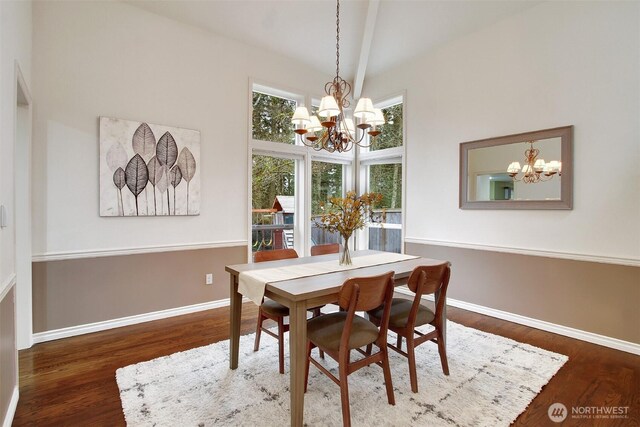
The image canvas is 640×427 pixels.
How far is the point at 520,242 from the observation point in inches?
135

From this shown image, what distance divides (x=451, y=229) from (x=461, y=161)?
85cm

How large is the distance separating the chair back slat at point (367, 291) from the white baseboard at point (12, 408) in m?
1.90

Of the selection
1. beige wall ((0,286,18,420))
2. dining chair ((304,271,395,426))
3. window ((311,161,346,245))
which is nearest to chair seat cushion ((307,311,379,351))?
dining chair ((304,271,395,426))

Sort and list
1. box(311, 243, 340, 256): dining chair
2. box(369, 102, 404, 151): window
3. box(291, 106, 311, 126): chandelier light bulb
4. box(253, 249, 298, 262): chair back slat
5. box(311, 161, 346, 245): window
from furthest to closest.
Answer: box(311, 161, 346, 245): window < box(369, 102, 404, 151): window < box(311, 243, 340, 256): dining chair < box(253, 249, 298, 262): chair back slat < box(291, 106, 311, 126): chandelier light bulb

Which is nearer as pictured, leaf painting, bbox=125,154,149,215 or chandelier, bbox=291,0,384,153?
chandelier, bbox=291,0,384,153

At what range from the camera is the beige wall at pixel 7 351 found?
1675 mm

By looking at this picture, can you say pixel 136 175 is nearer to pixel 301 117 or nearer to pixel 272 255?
pixel 272 255

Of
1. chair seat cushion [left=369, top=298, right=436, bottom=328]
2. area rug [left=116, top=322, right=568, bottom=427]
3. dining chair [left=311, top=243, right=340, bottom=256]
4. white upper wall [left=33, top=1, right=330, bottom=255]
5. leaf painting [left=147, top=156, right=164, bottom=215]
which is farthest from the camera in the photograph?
leaf painting [left=147, top=156, right=164, bottom=215]

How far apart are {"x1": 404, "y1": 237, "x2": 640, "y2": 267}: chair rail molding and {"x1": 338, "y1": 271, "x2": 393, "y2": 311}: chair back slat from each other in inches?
89.1

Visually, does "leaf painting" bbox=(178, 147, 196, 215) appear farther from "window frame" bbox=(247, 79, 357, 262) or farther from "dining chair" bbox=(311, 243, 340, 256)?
"dining chair" bbox=(311, 243, 340, 256)

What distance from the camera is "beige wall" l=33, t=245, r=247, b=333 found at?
2.95 m

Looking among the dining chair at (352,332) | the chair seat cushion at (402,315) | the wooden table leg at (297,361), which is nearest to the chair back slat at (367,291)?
Answer: the dining chair at (352,332)

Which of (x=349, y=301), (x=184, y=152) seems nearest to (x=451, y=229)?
(x=349, y=301)

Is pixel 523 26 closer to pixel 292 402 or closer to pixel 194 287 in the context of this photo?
pixel 292 402
